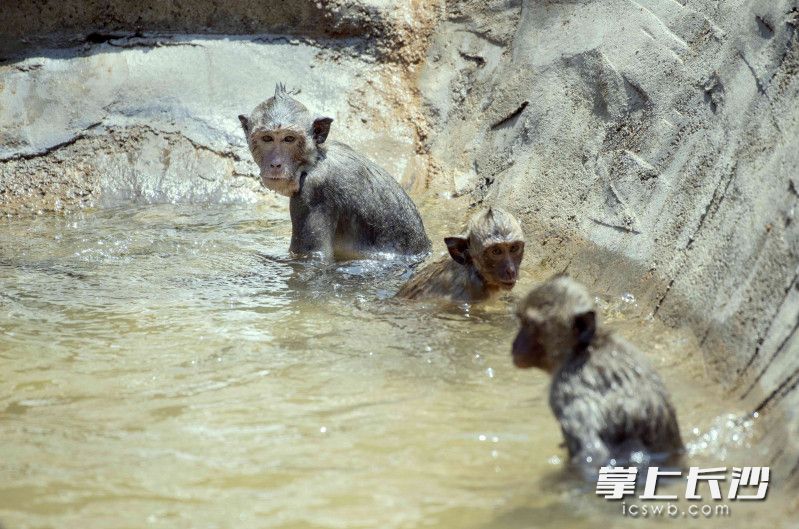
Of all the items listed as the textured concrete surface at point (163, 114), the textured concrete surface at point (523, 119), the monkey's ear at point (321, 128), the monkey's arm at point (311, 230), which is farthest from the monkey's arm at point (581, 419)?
the textured concrete surface at point (163, 114)

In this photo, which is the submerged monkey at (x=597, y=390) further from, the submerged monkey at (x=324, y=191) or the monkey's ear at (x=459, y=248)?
the submerged monkey at (x=324, y=191)

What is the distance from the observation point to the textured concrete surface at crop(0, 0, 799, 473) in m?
6.31

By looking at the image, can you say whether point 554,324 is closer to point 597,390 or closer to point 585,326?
point 585,326

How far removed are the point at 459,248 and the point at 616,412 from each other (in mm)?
3470

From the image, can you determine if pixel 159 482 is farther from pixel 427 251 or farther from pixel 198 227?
pixel 198 227

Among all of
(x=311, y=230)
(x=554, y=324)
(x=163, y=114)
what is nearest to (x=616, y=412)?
(x=554, y=324)

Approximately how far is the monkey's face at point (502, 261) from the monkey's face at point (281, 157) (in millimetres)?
2475

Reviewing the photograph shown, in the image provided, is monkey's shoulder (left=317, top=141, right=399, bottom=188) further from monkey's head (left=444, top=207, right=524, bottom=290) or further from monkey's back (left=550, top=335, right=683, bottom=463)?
monkey's back (left=550, top=335, right=683, bottom=463)

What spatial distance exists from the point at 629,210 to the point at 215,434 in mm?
4174

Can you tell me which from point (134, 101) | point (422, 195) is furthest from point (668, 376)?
point (134, 101)

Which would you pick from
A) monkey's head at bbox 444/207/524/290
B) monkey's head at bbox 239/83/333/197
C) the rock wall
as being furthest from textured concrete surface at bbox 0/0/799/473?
monkey's head at bbox 239/83/333/197

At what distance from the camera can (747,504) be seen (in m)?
4.36

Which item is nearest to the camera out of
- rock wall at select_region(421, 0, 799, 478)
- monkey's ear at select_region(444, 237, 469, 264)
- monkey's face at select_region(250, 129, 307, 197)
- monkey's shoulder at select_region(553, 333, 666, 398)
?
monkey's shoulder at select_region(553, 333, 666, 398)

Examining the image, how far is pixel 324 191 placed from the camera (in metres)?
9.70
